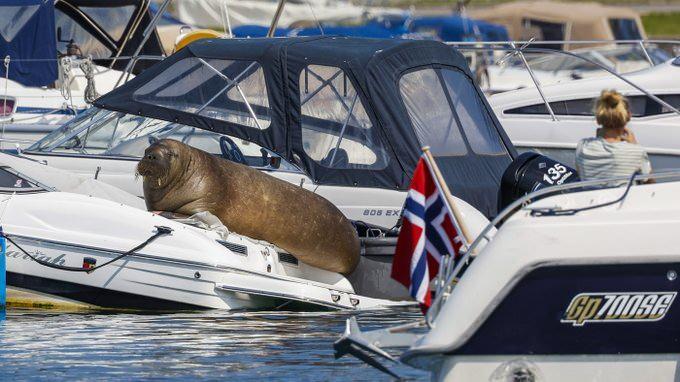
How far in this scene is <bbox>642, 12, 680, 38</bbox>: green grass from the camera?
43.4 metres

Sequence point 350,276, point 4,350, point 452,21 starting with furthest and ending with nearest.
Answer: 1. point 452,21
2. point 350,276
3. point 4,350

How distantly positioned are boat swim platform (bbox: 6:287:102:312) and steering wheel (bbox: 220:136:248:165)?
1.99 metres

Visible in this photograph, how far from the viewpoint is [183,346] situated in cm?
879

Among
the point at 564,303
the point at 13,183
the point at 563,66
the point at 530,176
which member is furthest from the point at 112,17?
the point at 564,303

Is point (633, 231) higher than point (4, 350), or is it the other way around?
point (633, 231)

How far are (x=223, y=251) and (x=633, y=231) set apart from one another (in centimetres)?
412

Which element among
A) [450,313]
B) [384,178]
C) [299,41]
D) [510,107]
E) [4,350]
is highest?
[510,107]

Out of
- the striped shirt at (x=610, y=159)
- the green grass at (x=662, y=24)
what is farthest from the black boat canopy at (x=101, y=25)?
the green grass at (x=662, y=24)

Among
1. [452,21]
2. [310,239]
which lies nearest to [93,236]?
[310,239]

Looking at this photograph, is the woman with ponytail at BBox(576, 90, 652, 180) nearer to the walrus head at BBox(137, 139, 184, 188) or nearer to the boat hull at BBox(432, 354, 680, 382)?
the boat hull at BBox(432, 354, 680, 382)

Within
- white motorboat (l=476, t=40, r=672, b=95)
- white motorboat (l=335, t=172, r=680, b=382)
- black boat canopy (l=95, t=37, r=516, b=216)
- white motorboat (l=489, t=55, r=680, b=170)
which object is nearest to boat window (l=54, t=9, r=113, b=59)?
white motorboat (l=489, t=55, r=680, b=170)

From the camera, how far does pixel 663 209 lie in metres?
6.50

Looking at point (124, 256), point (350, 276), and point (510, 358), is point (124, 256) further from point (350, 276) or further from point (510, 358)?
point (510, 358)

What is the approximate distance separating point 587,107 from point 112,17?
7.34 metres
